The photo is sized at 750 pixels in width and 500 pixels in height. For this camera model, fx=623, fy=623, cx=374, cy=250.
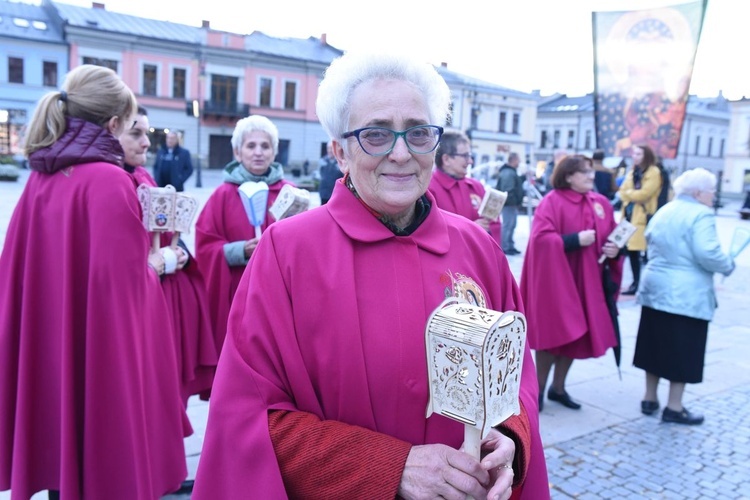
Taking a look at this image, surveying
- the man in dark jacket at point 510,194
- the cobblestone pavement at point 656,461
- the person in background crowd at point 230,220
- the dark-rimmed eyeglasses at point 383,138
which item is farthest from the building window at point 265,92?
the dark-rimmed eyeglasses at point 383,138

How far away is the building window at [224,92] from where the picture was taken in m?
44.7

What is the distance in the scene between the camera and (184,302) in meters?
3.57

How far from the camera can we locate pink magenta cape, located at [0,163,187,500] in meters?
2.64

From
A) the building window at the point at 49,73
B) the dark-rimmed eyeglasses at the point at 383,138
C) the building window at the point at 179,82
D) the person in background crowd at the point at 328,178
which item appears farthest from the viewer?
the building window at the point at 179,82

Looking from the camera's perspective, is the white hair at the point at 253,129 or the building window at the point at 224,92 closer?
the white hair at the point at 253,129

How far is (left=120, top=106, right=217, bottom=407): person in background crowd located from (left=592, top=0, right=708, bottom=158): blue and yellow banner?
875cm

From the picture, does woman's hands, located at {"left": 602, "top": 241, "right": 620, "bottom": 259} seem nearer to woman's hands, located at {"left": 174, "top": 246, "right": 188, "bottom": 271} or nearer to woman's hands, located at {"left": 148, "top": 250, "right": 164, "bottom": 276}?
woman's hands, located at {"left": 174, "top": 246, "right": 188, "bottom": 271}

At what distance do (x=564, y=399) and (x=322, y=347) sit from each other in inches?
160

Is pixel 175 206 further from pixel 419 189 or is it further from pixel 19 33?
pixel 19 33

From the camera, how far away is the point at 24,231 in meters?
2.81

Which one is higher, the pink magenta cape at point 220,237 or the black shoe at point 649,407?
the pink magenta cape at point 220,237

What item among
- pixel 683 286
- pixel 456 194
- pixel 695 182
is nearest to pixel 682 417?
pixel 683 286

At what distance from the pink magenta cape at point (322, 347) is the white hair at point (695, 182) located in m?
3.89

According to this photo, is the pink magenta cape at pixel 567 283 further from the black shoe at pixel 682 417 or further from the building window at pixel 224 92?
the building window at pixel 224 92
